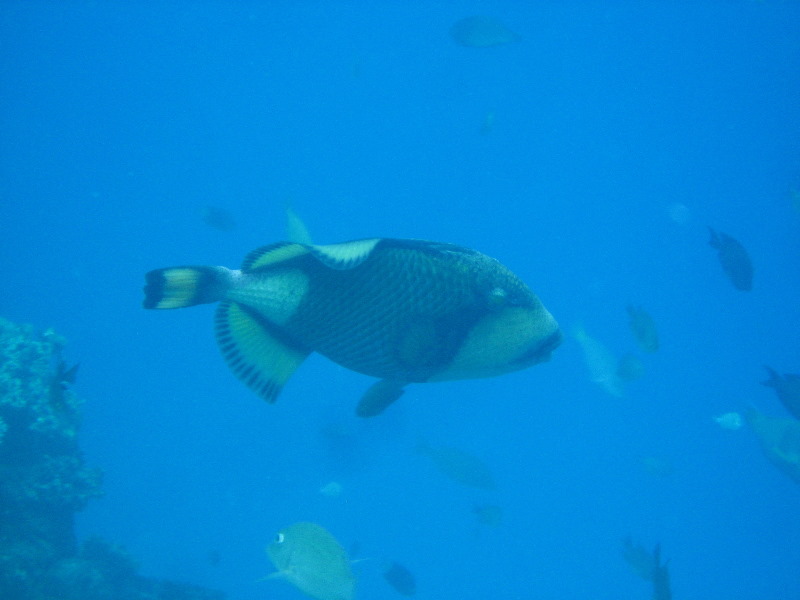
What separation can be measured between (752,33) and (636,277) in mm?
18558

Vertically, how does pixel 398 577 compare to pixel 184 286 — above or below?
below

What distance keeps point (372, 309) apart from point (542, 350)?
374 mm

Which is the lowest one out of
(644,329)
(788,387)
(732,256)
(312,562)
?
(312,562)

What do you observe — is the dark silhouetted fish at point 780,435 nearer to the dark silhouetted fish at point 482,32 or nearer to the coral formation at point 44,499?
the dark silhouetted fish at point 482,32

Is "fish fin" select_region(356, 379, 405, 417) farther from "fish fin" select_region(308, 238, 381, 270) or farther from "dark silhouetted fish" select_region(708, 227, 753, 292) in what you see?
"dark silhouetted fish" select_region(708, 227, 753, 292)

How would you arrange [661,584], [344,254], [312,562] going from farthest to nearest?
[661,584], [312,562], [344,254]

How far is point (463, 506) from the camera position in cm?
2780

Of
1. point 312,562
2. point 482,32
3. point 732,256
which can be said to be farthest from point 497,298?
point 482,32

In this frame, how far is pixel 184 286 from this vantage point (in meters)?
1.05

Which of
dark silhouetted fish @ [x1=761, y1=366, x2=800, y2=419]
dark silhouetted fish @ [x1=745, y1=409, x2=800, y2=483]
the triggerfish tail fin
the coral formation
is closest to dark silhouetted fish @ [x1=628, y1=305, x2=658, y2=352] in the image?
dark silhouetted fish @ [x1=761, y1=366, x2=800, y2=419]

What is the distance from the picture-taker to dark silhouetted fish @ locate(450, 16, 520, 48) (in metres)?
8.91

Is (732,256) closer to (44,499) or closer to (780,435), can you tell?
(780,435)

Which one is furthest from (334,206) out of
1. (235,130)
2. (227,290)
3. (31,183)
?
(227,290)

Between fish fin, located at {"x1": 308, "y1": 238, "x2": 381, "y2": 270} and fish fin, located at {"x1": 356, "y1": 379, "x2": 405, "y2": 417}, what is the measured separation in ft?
1.11
